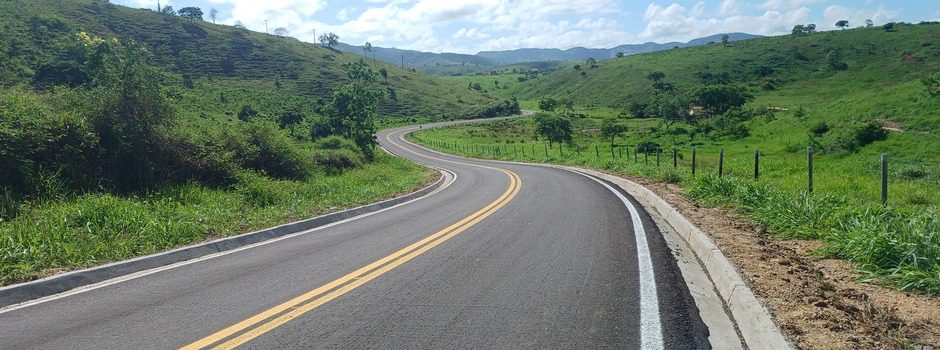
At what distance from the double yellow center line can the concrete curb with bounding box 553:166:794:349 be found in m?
3.63

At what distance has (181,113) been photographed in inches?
616

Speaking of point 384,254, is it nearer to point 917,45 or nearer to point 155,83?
point 155,83

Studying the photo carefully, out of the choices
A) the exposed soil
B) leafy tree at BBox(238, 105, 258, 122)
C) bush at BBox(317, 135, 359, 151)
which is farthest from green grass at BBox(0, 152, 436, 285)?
leafy tree at BBox(238, 105, 258, 122)

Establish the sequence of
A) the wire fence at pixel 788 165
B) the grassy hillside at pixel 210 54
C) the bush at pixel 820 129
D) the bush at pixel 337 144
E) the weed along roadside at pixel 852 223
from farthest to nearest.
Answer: the grassy hillside at pixel 210 54, the bush at pixel 820 129, the bush at pixel 337 144, the wire fence at pixel 788 165, the weed along roadside at pixel 852 223

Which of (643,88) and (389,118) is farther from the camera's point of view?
(643,88)

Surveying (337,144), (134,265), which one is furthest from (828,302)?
(337,144)

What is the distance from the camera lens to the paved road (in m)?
4.46

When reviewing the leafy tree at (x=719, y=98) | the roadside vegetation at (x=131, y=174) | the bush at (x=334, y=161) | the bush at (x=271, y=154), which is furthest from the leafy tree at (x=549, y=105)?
the bush at (x=271, y=154)

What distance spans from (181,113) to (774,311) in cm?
1532

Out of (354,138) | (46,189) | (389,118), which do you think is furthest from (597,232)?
(389,118)

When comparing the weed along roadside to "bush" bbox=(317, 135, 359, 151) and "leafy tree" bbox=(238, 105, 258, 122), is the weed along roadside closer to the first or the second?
"bush" bbox=(317, 135, 359, 151)

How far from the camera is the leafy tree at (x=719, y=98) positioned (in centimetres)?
7950

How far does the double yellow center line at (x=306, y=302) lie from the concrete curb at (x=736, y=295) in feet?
11.9

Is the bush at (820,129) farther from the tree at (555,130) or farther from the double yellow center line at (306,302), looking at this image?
the double yellow center line at (306,302)
